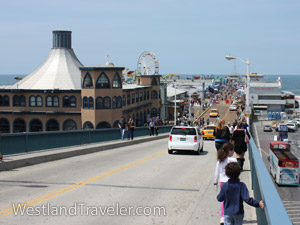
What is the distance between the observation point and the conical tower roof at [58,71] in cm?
6091

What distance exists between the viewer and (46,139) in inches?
784

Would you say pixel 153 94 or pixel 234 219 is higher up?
pixel 153 94

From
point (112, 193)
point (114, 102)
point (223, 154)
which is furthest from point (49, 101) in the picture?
point (223, 154)

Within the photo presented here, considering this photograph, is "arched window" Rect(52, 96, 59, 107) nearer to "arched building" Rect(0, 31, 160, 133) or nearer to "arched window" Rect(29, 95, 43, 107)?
"arched building" Rect(0, 31, 160, 133)

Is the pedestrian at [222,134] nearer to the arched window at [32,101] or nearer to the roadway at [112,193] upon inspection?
the roadway at [112,193]

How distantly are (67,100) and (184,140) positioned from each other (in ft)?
123

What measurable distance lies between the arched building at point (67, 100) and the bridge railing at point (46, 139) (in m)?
26.2

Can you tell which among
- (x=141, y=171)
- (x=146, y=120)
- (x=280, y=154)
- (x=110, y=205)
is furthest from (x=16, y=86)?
(x=110, y=205)

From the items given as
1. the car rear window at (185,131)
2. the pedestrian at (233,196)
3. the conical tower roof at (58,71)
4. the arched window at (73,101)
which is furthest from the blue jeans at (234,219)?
the conical tower roof at (58,71)

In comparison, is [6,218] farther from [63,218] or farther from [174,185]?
[174,185]

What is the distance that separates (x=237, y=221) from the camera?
6688 mm

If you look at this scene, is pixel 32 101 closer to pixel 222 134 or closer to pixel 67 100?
pixel 67 100

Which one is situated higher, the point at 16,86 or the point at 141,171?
the point at 16,86

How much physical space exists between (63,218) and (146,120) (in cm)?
6252
